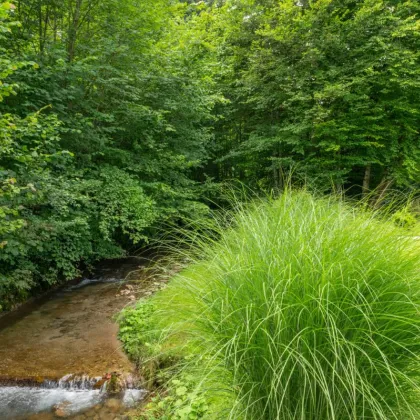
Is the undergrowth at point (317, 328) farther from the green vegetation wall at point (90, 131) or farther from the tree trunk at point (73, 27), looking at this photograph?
the tree trunk at point (73, 27)

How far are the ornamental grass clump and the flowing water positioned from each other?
149 centimetres

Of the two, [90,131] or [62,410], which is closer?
[62,410]

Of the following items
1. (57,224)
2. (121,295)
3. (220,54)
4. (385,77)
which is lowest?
(121,295)

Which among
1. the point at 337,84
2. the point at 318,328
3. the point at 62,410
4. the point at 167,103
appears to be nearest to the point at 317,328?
the point at 318,328

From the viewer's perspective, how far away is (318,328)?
53.5 inches

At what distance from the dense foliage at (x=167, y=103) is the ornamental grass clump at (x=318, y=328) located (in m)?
4.06

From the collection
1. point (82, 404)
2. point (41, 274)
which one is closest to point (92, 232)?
point (41, 274)

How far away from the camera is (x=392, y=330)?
4.56 ft

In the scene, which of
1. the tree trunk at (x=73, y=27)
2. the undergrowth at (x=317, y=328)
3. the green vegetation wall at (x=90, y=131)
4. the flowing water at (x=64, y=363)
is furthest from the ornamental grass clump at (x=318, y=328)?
the tree trunk at (x=73, y=27)

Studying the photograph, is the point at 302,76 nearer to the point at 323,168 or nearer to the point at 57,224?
the point at 323,168

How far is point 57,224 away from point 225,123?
8814 millimetres

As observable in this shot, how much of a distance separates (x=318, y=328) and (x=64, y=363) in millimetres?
3836

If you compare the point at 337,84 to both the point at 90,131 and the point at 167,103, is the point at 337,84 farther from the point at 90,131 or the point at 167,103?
the point at 90,131

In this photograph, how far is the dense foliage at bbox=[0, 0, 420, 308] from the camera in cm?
588
